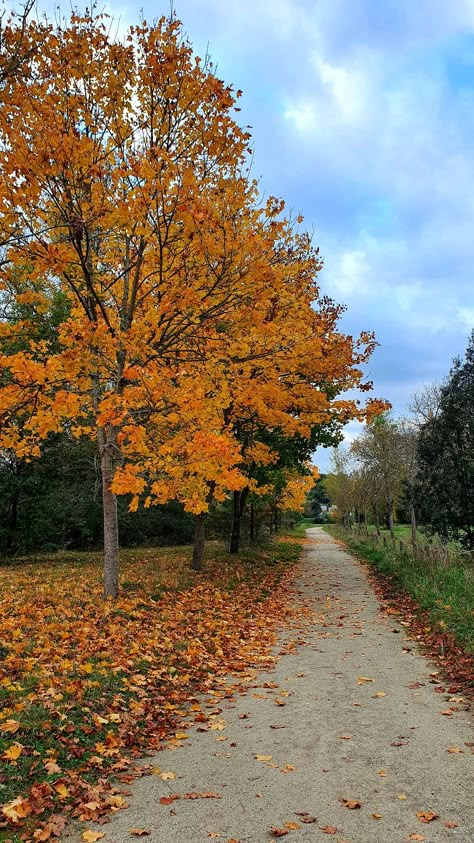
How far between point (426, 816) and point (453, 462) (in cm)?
1092

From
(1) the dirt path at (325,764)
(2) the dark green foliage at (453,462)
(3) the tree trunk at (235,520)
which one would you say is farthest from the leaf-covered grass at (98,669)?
(3) the tree trunk at (235,520)

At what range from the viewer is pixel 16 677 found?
5168 mm

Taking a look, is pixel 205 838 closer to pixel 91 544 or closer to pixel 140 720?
pixel 140 720

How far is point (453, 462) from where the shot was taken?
13312 millimetres

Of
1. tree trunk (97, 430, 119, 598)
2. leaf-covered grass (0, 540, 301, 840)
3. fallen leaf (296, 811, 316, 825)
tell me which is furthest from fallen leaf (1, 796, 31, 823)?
tree trunk (97, 430, 119, 598)

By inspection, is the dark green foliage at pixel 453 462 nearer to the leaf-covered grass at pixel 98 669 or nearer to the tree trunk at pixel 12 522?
the leaf-covered grass at pixel 98 669

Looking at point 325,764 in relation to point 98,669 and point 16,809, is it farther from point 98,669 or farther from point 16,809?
point 98,669

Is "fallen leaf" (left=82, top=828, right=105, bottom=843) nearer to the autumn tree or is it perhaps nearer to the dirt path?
the dirt path

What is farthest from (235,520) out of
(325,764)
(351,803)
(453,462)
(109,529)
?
(351,803)

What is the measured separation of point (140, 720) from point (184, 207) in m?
5.54

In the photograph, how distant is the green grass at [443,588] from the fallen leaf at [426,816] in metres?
3.78

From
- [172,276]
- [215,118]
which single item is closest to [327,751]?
[172,276]

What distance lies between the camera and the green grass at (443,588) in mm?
7810

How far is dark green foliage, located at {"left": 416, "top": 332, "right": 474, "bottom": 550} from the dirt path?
688 centimetres
